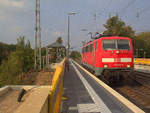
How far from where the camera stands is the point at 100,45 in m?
9.55

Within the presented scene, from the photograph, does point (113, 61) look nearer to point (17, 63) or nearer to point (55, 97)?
point (55, 97)

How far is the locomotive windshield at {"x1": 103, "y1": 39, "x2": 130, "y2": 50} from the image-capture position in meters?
9.51

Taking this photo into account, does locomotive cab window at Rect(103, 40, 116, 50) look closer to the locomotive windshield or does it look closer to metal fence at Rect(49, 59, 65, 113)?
the locomotive windshield

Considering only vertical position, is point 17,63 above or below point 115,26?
below

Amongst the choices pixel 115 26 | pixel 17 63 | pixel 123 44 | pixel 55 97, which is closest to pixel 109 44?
pixel 123 44

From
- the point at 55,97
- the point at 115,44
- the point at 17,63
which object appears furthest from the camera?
the point at 17,63

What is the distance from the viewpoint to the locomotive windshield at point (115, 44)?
9.51 meters

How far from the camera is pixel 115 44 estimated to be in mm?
9586

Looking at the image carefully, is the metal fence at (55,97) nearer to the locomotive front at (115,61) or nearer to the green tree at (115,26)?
the locomotive front at (115,61)

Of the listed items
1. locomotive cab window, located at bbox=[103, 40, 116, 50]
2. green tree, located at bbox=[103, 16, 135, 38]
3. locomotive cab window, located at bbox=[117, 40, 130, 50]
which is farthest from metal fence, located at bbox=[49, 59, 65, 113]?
green tree, located at bbox=[103, 16, 135, 38]

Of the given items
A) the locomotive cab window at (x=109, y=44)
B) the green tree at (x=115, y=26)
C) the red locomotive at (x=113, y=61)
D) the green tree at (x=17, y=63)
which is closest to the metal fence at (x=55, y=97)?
the red locomotive at (x=113, y=61)

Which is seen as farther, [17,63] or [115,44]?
[17,63]

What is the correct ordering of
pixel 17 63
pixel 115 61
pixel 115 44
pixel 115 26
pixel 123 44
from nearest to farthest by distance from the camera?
pixel 115 61 → pixel 115 44 → pixel 123 44 → pixel 17 63 → pixel 115 26

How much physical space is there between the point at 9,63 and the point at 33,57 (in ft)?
12.2
